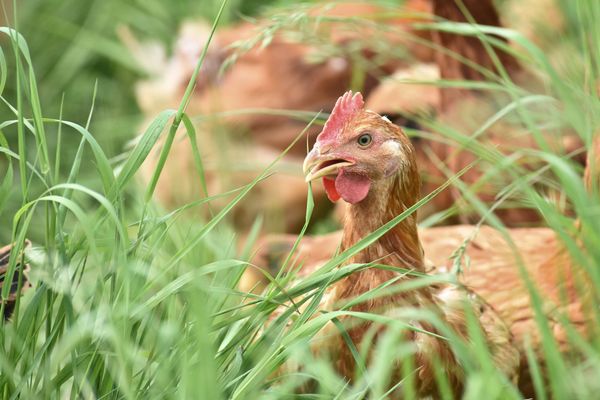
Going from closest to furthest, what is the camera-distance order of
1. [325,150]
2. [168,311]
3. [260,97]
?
[168,311], [325,150], [260,97]

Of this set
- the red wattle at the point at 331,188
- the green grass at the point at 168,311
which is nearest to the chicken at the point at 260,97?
the red wattle at the point at 331,188

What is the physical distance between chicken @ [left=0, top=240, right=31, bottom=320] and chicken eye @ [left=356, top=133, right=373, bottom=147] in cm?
58

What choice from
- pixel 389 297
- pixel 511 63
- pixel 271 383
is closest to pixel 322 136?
pixel 389 297

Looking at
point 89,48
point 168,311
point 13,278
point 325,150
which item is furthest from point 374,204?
point 89,48

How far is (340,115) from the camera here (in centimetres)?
178

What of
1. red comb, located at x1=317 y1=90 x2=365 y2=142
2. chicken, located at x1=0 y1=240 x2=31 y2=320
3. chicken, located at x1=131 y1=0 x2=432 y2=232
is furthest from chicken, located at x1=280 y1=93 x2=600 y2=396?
chicken, located at x1=131 y1=0 x2=432 y2=232

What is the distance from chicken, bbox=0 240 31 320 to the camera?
1.58 m

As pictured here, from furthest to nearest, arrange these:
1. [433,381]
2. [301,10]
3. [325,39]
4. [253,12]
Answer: [253,12] → [325,39] → [301,10] → [433,381]

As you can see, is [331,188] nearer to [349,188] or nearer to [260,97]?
[349,188]

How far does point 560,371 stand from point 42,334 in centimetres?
114

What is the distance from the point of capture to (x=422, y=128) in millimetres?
3117

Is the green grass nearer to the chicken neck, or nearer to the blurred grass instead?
the chicken neck

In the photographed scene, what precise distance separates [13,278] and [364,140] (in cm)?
64

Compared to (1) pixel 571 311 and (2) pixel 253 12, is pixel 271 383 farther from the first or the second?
(2) pixel 253 12
